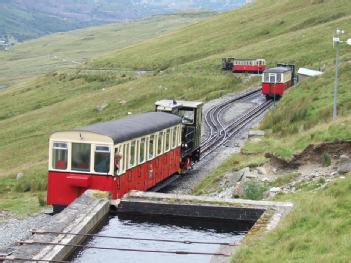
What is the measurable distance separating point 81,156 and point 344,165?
828cm

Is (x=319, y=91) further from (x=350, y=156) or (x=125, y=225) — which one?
(x=125, y=225)

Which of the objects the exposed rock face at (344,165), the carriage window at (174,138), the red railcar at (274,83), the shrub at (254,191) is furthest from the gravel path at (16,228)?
the red railcar at (274,83)

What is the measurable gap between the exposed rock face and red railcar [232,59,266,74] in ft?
214

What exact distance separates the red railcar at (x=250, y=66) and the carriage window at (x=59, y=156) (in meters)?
66.6

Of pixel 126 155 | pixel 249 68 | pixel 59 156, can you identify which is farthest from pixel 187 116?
pixel 249 68

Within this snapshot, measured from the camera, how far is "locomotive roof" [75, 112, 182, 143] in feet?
75.5

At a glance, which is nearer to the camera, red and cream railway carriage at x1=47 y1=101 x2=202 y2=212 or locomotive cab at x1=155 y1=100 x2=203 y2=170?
red and cream railway carriage at x1=47 y1=101 x2=202 y2=212

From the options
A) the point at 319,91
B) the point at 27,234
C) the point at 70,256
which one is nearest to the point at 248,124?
the point at 319,91

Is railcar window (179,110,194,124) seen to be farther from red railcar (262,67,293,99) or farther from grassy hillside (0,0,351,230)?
red railcar (262,67,293,99)

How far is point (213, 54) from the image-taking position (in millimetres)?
116812

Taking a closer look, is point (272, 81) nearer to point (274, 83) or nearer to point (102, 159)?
point (274, 83)

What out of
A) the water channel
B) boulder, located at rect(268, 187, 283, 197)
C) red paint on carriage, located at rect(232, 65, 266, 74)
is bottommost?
the water channel

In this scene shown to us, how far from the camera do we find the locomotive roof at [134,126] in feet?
75.5

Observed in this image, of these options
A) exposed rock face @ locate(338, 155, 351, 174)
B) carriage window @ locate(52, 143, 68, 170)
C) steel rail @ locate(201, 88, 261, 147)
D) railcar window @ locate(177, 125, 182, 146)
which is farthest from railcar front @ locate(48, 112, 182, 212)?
steel rail @ locate(201, 88, 261, 147)
